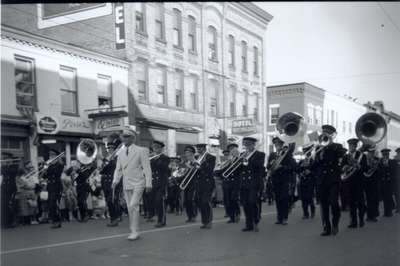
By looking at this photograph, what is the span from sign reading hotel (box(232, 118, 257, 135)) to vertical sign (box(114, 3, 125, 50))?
5508mm

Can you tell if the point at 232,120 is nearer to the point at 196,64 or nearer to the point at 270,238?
the point at 196,64

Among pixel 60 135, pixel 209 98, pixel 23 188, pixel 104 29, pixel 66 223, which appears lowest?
pixel 66 223

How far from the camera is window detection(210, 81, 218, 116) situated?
1700 cm

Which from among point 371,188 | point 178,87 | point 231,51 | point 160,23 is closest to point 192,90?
point 178,87

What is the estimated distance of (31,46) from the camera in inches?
598

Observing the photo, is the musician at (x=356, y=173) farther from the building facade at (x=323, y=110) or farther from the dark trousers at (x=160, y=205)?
the dark trousers at (x=160, y=205)

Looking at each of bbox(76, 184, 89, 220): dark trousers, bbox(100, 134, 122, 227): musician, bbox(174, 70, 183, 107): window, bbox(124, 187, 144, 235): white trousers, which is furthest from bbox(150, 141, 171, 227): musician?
bbox(174, 70, 183, 107): window

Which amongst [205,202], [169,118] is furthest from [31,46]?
[205,202]

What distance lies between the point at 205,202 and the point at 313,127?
3.27 meters

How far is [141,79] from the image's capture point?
18.5 meters

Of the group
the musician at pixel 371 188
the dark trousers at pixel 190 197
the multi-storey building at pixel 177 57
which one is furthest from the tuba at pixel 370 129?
the multi-storey building at pixel 177 57

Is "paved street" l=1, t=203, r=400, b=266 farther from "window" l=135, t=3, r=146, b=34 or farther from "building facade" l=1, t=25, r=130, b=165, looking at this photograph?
"window" l=135, t=3, r=146, b=34

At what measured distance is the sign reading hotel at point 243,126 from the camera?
15.4 meters

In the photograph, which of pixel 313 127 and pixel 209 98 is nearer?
pixel 313 127
